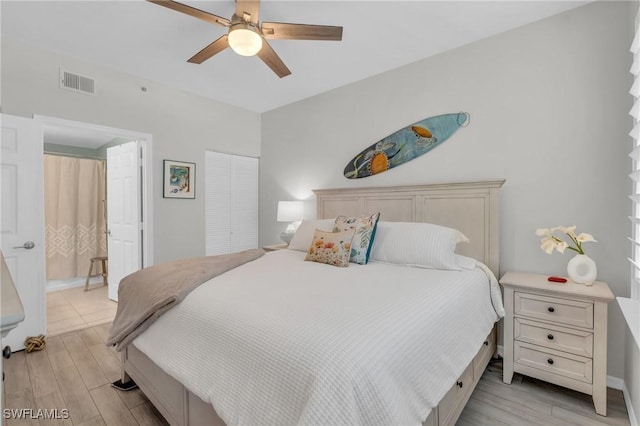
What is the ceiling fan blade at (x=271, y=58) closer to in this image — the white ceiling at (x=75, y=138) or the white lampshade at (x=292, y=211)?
the white lampshade at (x=292, y=211)

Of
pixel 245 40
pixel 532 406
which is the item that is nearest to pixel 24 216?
pixel 245 40

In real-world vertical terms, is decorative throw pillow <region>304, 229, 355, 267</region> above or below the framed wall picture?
below

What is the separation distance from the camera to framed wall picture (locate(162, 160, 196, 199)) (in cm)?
362

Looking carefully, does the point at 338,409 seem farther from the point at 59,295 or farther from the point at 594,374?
the point at 59,295

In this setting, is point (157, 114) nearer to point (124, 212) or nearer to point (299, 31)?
point (124, 212)

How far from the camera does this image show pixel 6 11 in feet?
7.52

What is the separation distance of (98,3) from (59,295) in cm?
383

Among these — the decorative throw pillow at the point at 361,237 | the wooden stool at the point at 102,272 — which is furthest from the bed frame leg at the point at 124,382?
the wooden stool at the point at 102,272

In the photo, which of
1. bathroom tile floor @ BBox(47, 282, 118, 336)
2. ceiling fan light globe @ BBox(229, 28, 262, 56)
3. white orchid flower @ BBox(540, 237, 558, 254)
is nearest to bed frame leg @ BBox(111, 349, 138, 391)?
bathroom tile floor @ BBox(47, 282, 118, 336)

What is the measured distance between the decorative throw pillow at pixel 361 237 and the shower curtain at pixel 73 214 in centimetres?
438

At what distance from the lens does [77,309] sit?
143 inches

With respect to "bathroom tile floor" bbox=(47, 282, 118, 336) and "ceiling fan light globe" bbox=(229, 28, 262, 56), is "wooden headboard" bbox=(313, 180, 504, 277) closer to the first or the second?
"ceiling fan light globe" bbox=(229, 28, 262, 56)

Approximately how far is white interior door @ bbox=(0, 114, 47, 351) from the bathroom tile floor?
0.36m

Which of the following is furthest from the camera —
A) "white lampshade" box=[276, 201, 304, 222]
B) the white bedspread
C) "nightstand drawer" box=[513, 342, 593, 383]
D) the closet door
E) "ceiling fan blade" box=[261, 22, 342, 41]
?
the closet door
